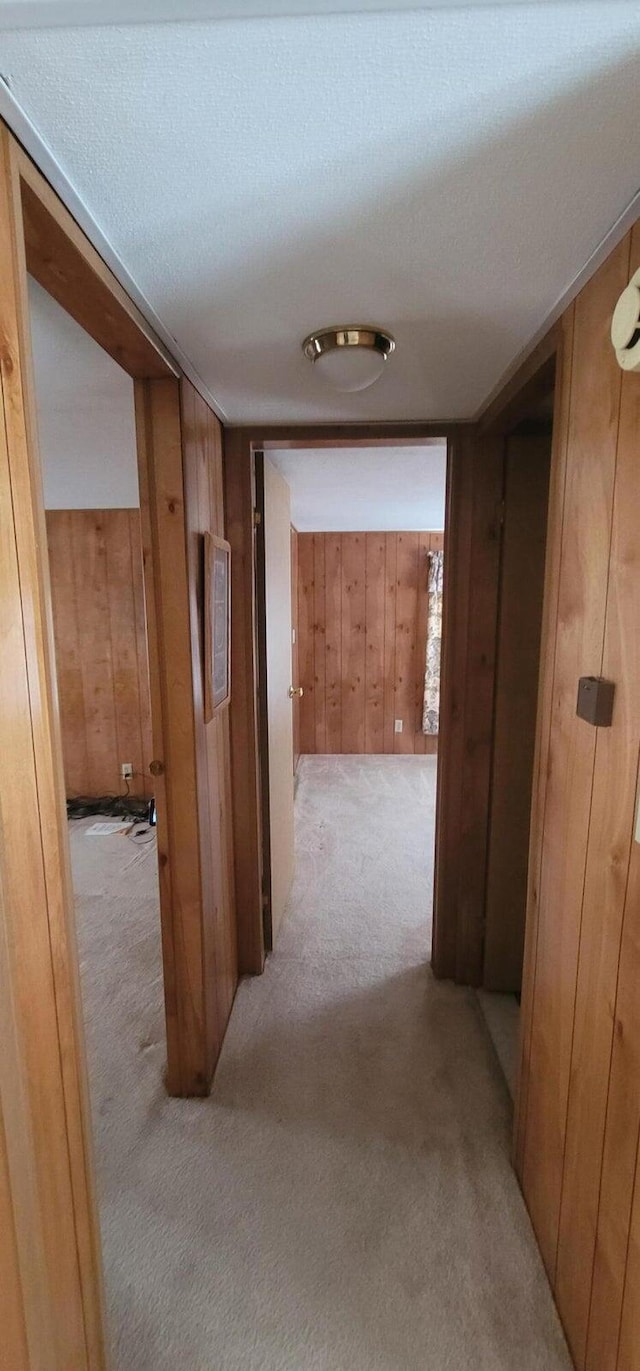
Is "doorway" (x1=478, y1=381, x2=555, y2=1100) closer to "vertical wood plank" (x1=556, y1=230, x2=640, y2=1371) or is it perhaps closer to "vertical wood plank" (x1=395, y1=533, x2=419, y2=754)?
"vertical wood plank" (x1=556, y1=230, x2=640, y2=1371)

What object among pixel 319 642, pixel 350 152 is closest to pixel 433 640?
pixel 319 642

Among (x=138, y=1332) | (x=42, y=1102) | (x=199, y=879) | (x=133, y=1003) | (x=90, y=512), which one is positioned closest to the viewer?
(x=42, y=1102)

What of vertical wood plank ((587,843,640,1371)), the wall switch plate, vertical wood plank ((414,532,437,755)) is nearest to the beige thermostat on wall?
the wall switch plate

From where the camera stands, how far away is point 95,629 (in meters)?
3.92

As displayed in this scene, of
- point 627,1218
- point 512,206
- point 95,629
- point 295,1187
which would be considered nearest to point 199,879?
point 295,1187

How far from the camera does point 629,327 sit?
0.80 meters

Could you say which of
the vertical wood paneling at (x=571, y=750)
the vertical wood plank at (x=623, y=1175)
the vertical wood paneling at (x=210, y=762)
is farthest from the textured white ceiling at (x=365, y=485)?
the vertical wood plank at (x=623, y=1175)

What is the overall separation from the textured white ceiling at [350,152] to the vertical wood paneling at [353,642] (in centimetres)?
377

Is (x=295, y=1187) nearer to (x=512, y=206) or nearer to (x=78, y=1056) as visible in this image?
(x=78, y=1056)

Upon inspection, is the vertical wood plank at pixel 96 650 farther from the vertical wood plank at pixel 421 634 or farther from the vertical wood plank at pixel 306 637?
the vertical wood plank at pixel 421 634

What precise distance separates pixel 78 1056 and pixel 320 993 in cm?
140

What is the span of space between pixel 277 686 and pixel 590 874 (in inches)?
62.7

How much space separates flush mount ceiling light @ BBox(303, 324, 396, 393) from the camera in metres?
1.21

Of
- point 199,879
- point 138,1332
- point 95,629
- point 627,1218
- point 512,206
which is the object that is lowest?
point 138,1332
